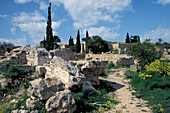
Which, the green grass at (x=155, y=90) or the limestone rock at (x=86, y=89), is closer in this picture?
the green grass at (x=155, y=90)

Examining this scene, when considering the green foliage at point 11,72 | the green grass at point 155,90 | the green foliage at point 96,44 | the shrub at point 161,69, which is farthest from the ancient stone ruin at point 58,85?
the green foliage at point 96,44

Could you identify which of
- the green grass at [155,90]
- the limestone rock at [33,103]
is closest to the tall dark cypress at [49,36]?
the green grass at [155,90]

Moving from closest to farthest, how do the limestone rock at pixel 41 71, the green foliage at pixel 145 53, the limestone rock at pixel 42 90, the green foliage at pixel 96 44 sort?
1. the limestone rock at pixel 42 90
2. the limestone rock at pixel 41 71
3. the green foliage at pixel 145 53
4. the green foliage at pixel 96 44

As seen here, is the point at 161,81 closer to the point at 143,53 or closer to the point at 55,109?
the point at 143,53

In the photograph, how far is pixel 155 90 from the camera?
7.10m

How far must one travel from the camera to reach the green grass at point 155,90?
5.75 metres

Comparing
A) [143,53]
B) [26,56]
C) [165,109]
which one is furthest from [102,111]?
[143,53]

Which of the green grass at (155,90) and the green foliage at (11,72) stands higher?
the green foliage at (11,72)

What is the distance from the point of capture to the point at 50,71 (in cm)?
676

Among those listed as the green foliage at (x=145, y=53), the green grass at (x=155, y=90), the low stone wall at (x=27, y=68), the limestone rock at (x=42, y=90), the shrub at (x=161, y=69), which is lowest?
the green grass at (x=155, y=90)

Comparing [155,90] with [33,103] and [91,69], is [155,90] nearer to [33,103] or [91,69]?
[91,69]

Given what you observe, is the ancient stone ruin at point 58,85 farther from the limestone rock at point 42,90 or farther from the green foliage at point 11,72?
the green foliage at point 11,72

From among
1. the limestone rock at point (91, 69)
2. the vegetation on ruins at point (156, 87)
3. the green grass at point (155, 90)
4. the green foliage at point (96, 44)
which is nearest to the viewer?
the vegetation on ruins at point (156, 87)

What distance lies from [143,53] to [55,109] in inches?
430
